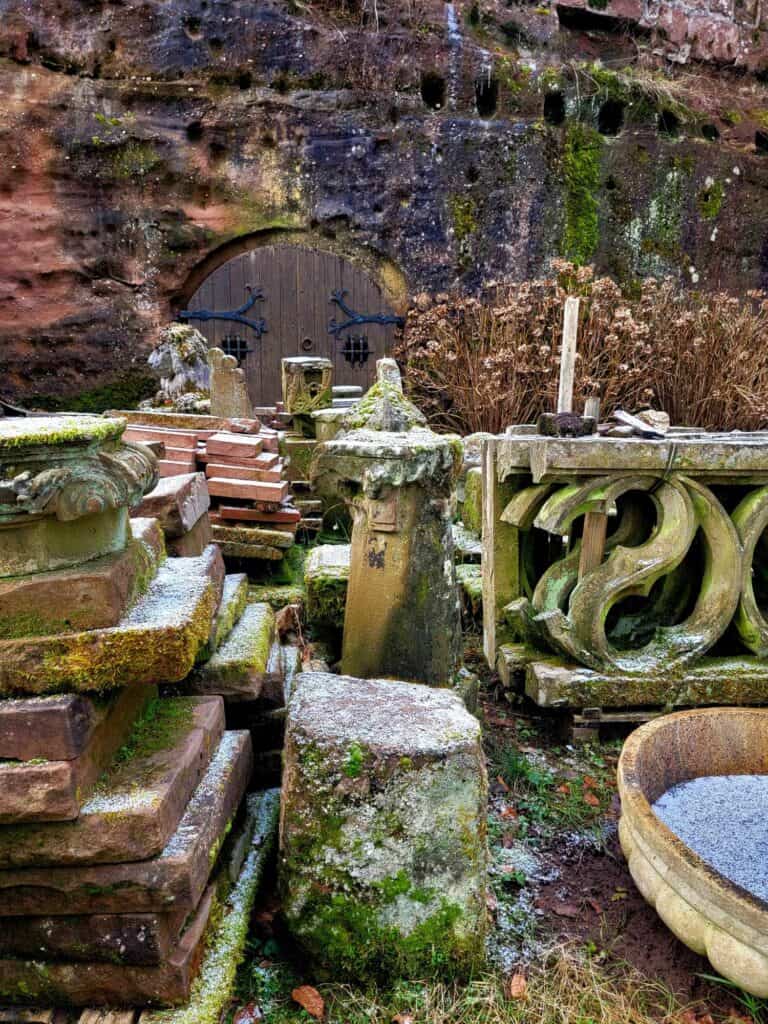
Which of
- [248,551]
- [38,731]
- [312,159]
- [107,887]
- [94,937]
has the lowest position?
[94,937]

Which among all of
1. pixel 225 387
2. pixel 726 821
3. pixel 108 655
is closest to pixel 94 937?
pixel 108 655

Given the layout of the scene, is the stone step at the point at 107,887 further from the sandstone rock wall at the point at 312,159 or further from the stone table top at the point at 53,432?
the sandstone rock wall at the point at 312,159

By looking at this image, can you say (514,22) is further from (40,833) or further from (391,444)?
(40,833)

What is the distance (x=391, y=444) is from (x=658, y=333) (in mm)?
5794

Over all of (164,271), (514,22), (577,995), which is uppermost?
(514,22)

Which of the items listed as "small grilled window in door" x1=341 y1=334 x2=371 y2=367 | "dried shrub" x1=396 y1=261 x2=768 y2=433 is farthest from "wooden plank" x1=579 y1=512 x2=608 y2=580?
"small grilled window in door" x1=341 y1=334 x2=371 y2=367

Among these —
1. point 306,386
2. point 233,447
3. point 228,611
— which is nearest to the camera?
point 228,611

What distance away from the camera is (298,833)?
2049 mm

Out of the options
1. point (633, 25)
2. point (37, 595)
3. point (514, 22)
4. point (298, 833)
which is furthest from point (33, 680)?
point (633, 25)

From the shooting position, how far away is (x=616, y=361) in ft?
24.3

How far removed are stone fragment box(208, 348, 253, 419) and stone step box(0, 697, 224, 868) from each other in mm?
4226

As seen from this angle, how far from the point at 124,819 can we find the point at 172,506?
4.39ft

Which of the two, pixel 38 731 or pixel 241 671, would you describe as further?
pixel 241 671

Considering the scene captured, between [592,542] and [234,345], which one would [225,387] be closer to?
[234,345]
